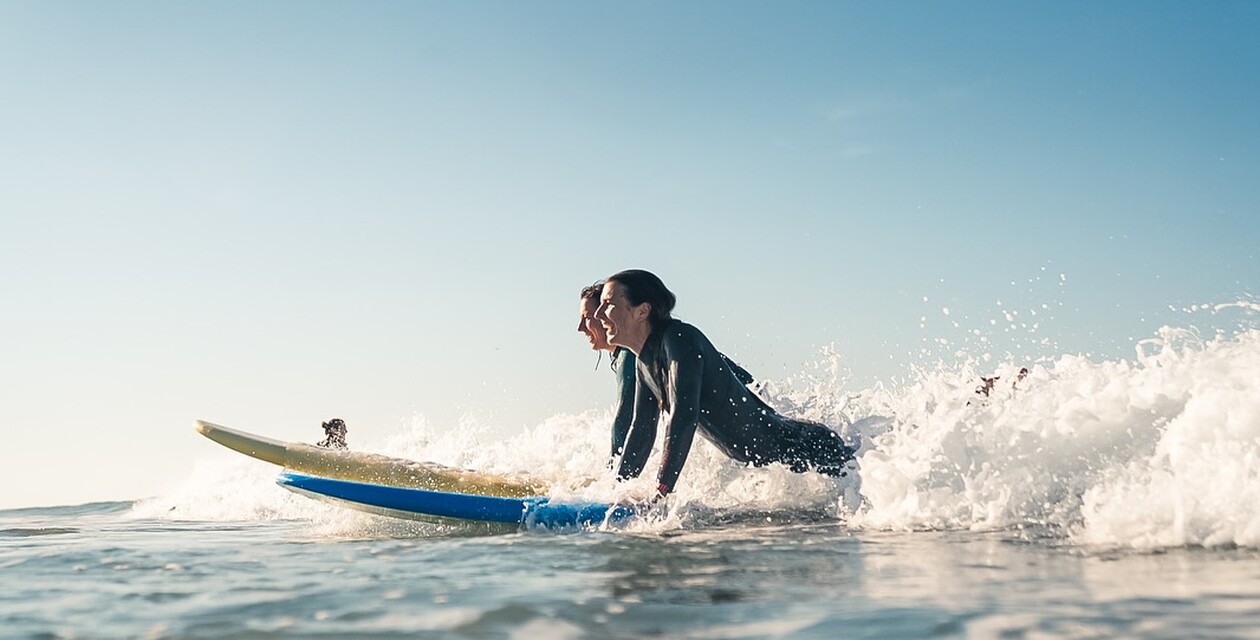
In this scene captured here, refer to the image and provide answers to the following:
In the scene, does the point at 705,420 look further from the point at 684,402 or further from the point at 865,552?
the point at 865,552

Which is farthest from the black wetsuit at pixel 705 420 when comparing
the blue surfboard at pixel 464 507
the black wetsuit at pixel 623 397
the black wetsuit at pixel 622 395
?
the black wetsuit at pixel 623 397

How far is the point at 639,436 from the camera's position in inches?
249

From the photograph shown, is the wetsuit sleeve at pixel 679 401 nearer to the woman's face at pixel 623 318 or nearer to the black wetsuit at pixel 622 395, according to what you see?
the woman's face at pixel 623 318

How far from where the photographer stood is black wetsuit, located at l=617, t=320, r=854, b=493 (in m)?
5.91

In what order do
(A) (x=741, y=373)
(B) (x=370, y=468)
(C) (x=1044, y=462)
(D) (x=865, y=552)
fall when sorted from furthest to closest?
(B) (x=370, y=468) → (A) (x=741, y=373) → (C) (x=1044, y=462) → (D) (x=865, y=552)

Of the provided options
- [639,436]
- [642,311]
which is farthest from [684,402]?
[642,311]

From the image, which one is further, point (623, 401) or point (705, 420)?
point (623, 401)

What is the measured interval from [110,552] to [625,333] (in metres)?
3.13

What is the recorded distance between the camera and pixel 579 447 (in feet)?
39.5

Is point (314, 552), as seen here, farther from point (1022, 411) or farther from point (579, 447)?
point (579, 447)

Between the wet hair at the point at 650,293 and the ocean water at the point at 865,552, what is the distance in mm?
1064

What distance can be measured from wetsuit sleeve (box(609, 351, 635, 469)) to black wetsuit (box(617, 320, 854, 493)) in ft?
2.50

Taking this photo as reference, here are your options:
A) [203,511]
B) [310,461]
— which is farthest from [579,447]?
[203,511]

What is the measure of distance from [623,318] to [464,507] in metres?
1.54
